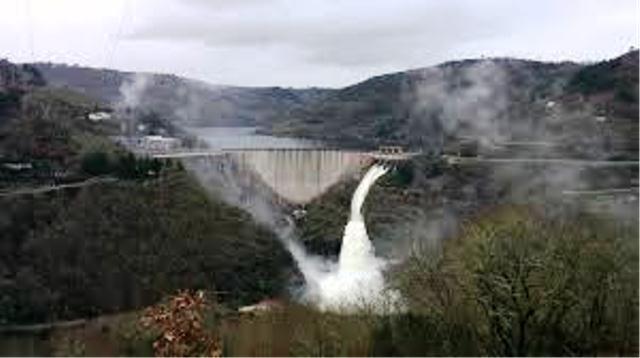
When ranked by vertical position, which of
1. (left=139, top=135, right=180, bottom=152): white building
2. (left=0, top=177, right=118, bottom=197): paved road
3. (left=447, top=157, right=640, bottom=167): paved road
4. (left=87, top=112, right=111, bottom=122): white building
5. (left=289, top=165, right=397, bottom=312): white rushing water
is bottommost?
(left=289, top=165, right=397, bottom=312): white rushing water

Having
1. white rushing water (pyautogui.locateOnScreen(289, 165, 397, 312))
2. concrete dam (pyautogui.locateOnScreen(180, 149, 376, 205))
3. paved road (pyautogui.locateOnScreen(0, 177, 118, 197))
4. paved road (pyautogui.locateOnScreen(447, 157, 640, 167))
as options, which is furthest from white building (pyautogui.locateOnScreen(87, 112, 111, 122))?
paved road (pyautogui.locateOnScreen(447, 157, 640, 167))

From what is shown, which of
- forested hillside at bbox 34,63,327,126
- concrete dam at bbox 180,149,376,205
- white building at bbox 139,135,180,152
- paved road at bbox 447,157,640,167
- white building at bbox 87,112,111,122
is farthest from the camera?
forested hillside at bbox 34,63,327,126

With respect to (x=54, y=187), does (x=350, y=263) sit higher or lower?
lower

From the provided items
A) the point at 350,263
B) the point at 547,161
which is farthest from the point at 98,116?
the point at 547,161

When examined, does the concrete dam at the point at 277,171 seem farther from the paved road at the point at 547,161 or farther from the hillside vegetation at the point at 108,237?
the paved road at the point at 547,161

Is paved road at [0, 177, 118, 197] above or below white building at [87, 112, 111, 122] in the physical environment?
below

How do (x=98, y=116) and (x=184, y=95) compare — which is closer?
(x=98, y=116)

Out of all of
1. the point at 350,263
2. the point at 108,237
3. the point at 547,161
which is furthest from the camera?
the point at 547,161

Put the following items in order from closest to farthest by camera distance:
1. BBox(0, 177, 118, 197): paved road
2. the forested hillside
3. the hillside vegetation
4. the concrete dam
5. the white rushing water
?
the hillside vegetation
BBox(0, 177, 118, 197): paved road
the white rushing water
the concrete dam
the forested hillside

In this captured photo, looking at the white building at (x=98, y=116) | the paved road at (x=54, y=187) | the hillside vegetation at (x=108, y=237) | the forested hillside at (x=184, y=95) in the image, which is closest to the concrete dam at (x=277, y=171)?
the hillside vegetation at (x=108, y=237)

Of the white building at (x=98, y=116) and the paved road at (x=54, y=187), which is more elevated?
the white building at (x=98, y=116)

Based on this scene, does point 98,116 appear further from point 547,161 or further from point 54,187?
point 547,161

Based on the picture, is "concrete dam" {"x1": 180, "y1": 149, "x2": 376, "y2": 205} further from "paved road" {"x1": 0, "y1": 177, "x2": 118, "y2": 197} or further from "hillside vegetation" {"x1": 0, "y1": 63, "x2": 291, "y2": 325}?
"paved road" {"x1": 0, "y1": 177, "x2": 118, "y2": 197}
